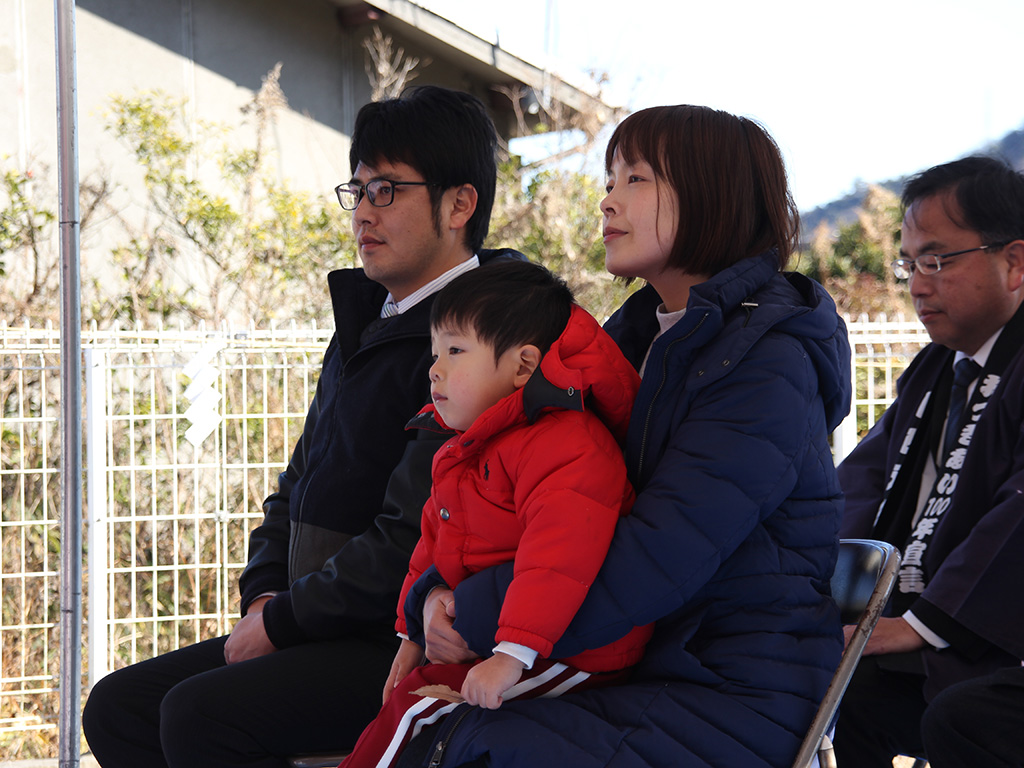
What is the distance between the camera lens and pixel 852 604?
1713 mm

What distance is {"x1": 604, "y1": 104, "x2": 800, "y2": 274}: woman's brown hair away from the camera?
159 centimetres

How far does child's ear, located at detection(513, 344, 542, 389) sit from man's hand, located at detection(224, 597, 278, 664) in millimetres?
816

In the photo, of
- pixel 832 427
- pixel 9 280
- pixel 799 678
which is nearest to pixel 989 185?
pixel 832 427

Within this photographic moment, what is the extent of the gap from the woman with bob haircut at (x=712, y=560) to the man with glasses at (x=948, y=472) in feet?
2.05

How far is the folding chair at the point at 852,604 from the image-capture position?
131 cm

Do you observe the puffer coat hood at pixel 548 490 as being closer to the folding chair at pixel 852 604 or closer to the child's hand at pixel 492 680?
the child's hand at pixel 492 680

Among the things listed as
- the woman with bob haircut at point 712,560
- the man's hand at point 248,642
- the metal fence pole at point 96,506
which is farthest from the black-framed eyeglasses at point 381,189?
the metal fence pole at point 96,506

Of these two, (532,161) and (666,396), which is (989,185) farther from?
(532,161)

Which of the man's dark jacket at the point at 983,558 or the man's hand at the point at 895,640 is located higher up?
the man's dark jacket at the point at 983,558

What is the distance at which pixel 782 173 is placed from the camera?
5.42 feet

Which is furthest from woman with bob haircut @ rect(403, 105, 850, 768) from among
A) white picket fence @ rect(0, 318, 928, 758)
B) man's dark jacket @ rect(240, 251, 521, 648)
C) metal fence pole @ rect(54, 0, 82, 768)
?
white picket fence @ rect(0, 318, 928, 758)

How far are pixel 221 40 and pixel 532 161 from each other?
2.67 meters

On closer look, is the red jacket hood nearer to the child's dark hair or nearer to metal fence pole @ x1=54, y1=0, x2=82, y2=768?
the child's dark hair

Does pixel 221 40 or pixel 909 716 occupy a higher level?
pixel 221 40
